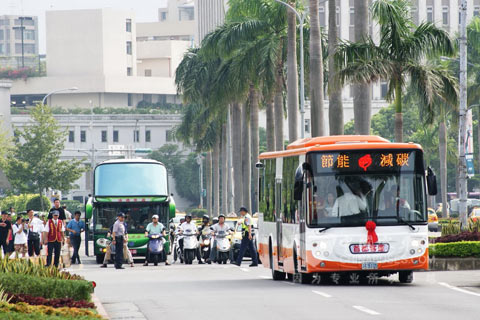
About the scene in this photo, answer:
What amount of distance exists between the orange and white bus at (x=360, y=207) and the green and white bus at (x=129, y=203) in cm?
1746

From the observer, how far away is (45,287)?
1797 centimetres

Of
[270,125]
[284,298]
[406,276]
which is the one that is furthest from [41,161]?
[284,298]

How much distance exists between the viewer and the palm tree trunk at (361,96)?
1423 inches

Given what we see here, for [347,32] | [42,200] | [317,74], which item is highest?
[347,32]

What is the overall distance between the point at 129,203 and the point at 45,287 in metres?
22.0

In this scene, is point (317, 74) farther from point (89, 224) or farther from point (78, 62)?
point (78, 62)

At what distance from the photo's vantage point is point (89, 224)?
4312 centimetres

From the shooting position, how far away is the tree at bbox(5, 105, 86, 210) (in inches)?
3167

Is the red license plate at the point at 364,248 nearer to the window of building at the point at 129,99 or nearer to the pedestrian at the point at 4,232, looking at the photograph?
the pedestrian at the point at 4,232

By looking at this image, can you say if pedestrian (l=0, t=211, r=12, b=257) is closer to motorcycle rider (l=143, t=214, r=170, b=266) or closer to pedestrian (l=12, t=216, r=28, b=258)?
pedestrian (l=12, t=216, r=28, b=258)

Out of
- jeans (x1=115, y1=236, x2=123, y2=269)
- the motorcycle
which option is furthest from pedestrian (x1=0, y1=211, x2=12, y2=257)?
the motorcycle

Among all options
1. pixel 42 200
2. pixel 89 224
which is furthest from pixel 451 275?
pixel 42 200

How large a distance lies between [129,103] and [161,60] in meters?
14.8

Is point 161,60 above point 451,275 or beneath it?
above
